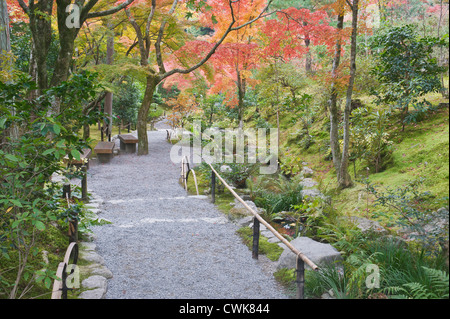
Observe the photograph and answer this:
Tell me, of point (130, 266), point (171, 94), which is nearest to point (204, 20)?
point (130, 266)

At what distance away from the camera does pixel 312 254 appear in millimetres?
3592

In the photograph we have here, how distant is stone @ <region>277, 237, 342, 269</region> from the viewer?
3.52 metres

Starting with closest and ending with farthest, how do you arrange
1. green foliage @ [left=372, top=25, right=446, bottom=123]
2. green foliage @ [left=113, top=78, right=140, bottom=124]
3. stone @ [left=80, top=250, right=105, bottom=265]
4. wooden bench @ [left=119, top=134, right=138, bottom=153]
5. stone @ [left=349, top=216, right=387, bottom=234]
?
stone @ [left=80, top=250, right=105, bottom=265]
stone @ [left=349, top=216, right=387, bottom=234]
green foliage @ [left=372, top=25, right=446, bottom=123]
wooden bench @ [left=119, top=134, right=138, bottom=153]
green foliage @ [left=113, top=78, right=140, bottom=124]

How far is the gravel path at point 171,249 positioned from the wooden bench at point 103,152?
244 centimetres

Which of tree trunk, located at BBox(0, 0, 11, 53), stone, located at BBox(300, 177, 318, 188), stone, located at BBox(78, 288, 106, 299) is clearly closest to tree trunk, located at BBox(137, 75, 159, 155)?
stone, located at BBox(300, 177, 318, 188)

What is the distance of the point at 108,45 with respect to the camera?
1138 centimetres

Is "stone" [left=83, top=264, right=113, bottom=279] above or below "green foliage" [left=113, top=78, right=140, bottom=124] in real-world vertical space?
below

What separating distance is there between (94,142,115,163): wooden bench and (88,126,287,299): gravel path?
8.01ft

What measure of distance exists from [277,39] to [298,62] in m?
9.27

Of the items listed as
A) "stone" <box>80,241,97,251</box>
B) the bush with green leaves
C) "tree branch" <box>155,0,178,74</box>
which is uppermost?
"tree branch" <box>155,0,178,74</box>

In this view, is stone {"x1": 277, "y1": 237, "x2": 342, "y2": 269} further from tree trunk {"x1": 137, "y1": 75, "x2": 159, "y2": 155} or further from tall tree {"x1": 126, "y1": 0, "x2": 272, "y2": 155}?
tree trunk {"x1": 137, "y1": 75, "x2": 159, "y2": 155}

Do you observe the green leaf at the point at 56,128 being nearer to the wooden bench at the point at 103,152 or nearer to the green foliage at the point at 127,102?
the wooden bench at the point at 103,152

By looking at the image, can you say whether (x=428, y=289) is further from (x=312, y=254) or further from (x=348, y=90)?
(x=348, y=90)
